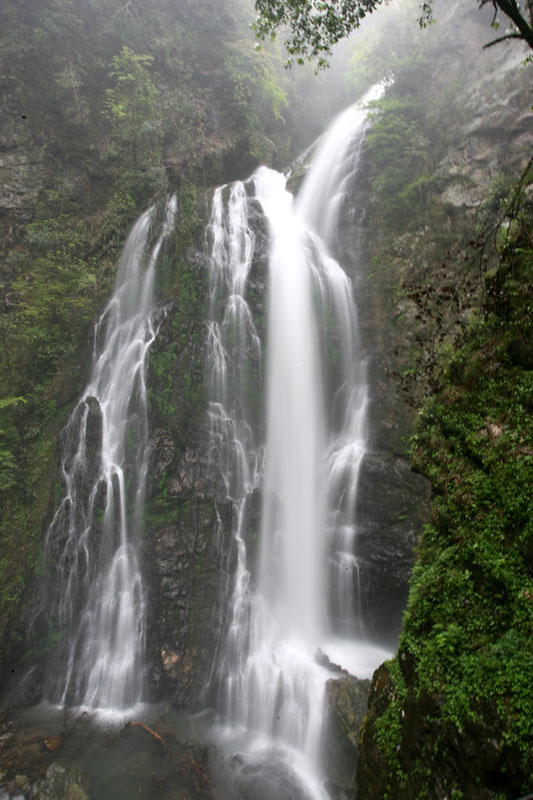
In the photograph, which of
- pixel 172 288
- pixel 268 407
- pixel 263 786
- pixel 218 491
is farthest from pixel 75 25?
pixel 263 786

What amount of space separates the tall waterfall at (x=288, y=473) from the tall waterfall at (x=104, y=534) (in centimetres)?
223

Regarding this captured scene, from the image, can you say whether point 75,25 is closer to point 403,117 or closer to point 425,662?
point 403,117

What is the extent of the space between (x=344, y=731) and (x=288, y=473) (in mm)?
5870

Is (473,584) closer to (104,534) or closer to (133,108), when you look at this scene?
(104,534)

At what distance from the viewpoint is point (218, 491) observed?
1082 centimetres

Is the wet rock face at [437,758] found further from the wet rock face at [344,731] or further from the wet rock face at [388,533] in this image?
the wet rock face at [388,533]

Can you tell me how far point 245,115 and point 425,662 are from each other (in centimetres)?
2135

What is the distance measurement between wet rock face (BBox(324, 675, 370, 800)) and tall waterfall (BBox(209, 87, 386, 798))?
0.29 m

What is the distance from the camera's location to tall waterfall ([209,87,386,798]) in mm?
8805

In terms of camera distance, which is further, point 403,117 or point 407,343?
point 403,117

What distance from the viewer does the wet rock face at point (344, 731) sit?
23.0ft

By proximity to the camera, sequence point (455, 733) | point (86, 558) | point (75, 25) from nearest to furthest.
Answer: point (455, 733), point (86, 558), point (75, 25)

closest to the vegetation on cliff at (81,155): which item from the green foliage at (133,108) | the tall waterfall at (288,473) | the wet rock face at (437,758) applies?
the green foliage at (133,108)

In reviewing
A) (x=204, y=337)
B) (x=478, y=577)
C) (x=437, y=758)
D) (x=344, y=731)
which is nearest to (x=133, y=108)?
(x=204, y=337)
